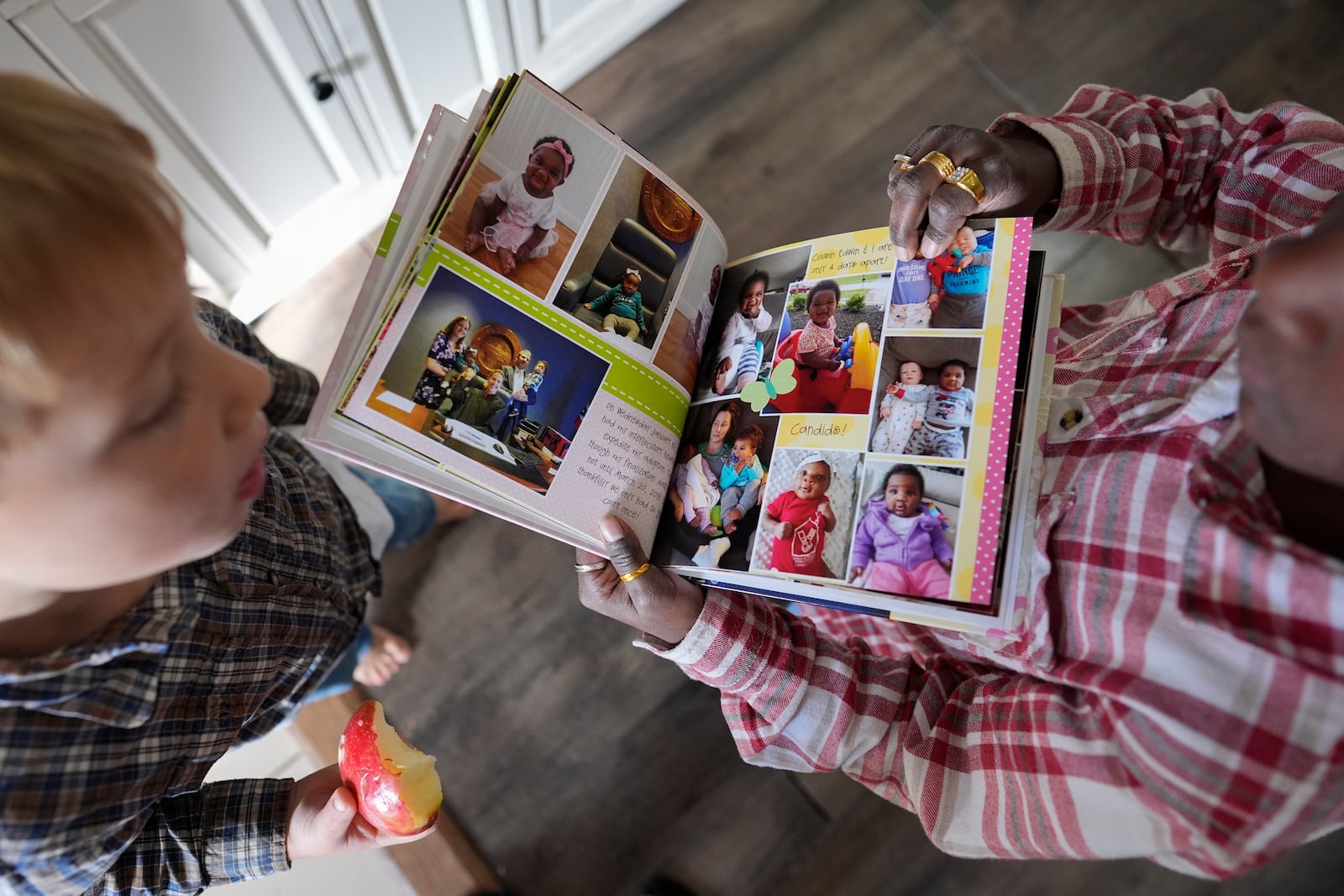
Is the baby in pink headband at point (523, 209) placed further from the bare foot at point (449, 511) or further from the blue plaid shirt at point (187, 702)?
the bare foot at point (449, 511)

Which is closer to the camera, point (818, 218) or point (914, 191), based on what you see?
point (914, 191)

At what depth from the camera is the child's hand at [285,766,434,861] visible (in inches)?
23.2

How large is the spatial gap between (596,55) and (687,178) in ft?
0.84

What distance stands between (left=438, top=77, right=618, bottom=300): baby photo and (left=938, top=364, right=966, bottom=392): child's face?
0.97 feet

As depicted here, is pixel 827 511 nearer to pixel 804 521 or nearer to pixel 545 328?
pixel 804 521

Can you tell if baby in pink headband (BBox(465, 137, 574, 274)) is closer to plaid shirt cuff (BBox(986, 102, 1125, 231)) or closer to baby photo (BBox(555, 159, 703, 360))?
baby photo (BBox(555, 159, 703, 360))

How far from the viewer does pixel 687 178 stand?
1154mm

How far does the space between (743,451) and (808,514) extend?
3.0 inches

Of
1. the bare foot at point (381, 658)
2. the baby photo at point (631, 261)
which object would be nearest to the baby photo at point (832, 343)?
the baby photo at point (631, 261)

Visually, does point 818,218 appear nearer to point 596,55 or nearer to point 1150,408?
point 596,55

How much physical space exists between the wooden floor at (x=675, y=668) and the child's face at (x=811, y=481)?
0.53m

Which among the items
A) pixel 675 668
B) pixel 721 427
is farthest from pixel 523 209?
pixel 675 668

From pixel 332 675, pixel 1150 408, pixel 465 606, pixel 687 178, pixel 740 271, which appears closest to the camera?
pixel 1150 408

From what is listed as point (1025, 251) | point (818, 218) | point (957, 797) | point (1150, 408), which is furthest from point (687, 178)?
point (957, 797)
